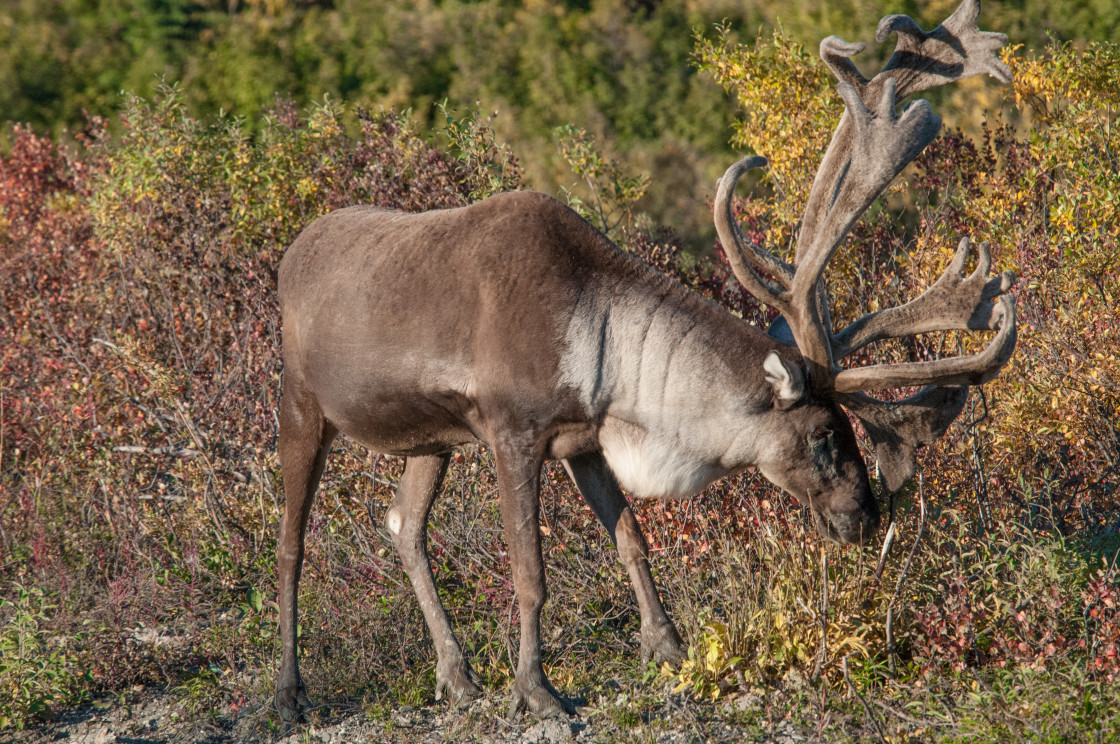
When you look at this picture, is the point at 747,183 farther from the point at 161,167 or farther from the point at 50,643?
the point at 50,643

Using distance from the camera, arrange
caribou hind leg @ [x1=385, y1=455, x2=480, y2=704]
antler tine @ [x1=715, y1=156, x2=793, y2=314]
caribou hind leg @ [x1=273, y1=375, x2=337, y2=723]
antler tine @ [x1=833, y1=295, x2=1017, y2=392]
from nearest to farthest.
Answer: antler tine @ [x1=833, y1=295, x2=1017, y2=392], antler tine @ [x1=715, y1=156, x2=793, y2=314], caribou hind leg @ [x1=385, y1=455, x2=480, y2=704], caribou hind leg @ [x1=273, y1=375, x2=337, y2=723]

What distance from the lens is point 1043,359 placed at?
6148 mm

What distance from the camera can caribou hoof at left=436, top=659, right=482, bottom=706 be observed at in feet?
17.0

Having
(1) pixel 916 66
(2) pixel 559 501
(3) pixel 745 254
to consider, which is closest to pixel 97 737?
(2) pixel 559 501

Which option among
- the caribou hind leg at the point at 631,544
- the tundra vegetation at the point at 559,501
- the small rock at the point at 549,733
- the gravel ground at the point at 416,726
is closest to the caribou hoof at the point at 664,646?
the caribou hind leg at the point at 631,544

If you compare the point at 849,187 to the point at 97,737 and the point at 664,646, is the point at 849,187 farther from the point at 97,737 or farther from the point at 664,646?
the point at 97,737

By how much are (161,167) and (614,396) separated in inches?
229

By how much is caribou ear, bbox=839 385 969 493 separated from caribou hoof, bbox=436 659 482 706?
2.00 metres

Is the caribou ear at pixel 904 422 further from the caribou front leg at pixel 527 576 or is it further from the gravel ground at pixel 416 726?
the caribou front leg at pixel 527 576

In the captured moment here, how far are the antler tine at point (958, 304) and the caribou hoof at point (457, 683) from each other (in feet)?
7.74

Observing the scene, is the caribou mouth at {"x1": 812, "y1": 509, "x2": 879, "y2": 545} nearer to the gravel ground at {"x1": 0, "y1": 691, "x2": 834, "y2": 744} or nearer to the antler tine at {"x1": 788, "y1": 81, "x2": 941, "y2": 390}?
the antler tine at {"x1": 788, "y1": 81, "x2": 941, "y2": 390}

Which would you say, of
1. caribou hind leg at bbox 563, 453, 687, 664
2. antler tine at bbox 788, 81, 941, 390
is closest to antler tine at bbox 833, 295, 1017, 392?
antler tine at bbox 788, 81, 941, 390

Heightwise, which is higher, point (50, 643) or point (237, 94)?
point (50, 643)

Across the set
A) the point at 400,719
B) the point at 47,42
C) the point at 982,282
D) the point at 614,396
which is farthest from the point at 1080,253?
the point at 47,42
